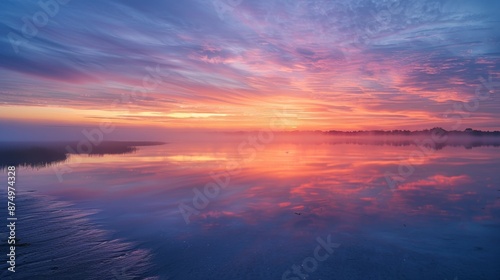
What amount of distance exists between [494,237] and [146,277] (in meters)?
12.4

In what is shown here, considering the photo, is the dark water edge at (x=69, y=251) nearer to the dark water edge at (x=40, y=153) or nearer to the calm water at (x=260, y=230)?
the calm water at (x=260, y=230)

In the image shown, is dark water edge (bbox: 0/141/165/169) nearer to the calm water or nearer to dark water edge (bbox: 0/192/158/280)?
the calm water

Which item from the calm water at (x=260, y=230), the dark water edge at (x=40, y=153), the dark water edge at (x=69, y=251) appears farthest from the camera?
the dark water edge at (x=40, y=153)

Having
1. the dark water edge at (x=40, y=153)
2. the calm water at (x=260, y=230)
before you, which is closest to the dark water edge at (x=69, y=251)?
the calm water at (x=260, y=230)

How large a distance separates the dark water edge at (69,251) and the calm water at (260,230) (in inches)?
1.4

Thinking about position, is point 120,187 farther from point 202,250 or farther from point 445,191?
point 445,191

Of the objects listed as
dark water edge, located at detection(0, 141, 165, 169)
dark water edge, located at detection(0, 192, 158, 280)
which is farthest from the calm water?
dark water edge, located at detection(0, 141, 165, 169)

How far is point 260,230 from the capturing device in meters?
12.8

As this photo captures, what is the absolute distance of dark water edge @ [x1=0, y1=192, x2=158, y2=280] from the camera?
8922 mm

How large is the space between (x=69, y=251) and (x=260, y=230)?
6771 mm

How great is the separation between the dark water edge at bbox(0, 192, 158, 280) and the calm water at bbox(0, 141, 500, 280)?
36mm

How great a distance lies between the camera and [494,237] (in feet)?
38.7

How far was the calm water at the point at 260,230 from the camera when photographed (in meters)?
9.41

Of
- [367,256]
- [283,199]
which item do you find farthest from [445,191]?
[367,256]
